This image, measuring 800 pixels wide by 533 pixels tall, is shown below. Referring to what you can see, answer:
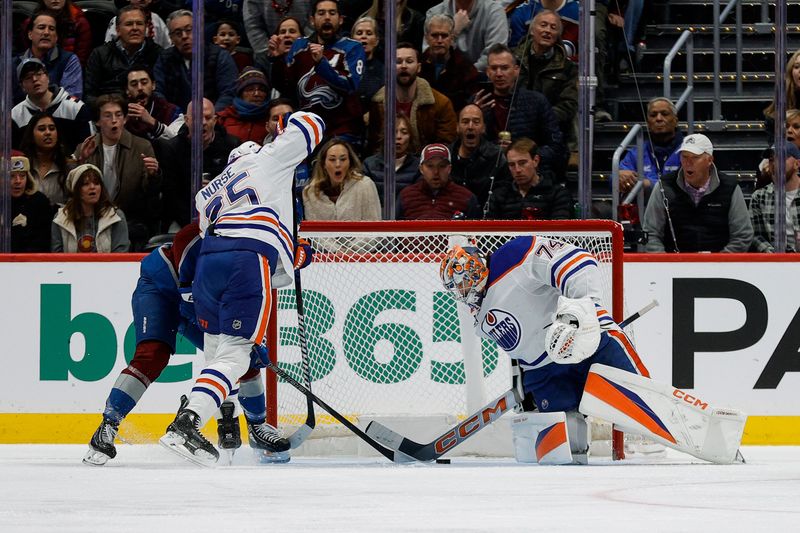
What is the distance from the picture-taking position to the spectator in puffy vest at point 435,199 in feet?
19.7

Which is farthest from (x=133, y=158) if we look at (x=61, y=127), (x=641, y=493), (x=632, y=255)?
(x=641, y=493)

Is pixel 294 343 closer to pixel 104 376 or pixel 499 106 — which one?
pixel 104 376

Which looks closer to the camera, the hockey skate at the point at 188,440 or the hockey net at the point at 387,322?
the hockey skate at the point at 188,440

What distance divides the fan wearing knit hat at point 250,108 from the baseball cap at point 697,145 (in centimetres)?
184

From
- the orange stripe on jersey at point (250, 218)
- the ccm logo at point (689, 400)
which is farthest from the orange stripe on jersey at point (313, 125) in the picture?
the ccm logo at point (689, 400)

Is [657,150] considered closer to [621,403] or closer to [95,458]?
[621,403]

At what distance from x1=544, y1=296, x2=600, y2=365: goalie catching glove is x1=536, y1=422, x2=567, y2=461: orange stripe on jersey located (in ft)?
0.74

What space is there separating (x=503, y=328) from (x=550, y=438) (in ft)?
1.31

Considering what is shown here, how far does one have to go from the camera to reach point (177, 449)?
422cm

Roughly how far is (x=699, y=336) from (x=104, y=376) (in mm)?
2452

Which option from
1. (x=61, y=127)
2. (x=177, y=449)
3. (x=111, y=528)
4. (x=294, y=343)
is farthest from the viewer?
(x=61, y=127)

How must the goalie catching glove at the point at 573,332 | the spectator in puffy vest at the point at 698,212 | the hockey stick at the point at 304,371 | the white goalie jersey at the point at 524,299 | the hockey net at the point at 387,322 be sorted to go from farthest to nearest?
the spectator in puffy vest at the point at 698,212 → the hockey net at the point at 387,322 → the hockey stick at the point at 304,371 → the white goalie jersey at the point at 524,299 → the goalie catching glove at the point at 573,332

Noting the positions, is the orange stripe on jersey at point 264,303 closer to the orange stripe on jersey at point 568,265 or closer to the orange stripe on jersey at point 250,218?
the orange stripe on jersey at point 250,218

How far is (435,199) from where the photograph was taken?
6023mm
